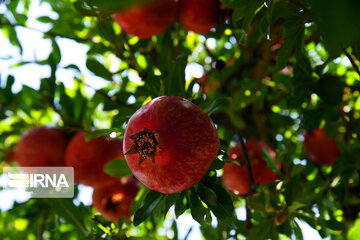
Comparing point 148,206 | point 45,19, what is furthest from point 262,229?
point 45,19

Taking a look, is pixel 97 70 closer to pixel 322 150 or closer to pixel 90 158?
pixel 90 158

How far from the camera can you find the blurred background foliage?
1.16 meters

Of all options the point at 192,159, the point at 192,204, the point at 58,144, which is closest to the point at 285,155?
the point at 192,204

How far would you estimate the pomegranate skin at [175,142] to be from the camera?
3.24 ft

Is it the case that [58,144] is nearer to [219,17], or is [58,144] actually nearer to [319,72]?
[219,17]

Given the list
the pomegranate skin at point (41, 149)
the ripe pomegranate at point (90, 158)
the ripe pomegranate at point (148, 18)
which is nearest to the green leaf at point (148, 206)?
the ripe pomegranate at point (90, 158)

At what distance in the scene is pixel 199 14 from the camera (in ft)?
4.87

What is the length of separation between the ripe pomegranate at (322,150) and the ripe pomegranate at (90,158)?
1.08 meters

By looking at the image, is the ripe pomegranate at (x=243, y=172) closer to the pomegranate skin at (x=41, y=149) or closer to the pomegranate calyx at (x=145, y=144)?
the pomegranate calyx at (x=145, y=144)

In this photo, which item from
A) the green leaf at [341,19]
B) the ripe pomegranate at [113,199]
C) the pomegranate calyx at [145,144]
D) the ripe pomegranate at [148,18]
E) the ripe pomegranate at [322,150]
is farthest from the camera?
the ripe pomegranate at [322,150]

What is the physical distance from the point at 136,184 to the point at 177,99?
3.27 ft

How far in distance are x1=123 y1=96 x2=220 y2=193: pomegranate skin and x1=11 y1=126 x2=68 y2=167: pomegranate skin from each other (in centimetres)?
98

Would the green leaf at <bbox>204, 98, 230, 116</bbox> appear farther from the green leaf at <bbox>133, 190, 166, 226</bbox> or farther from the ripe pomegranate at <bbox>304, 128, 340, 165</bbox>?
the ripe pomegranate at <bbox>304, 128, 340, 165</bbox>

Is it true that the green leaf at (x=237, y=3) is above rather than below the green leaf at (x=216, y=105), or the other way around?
above
